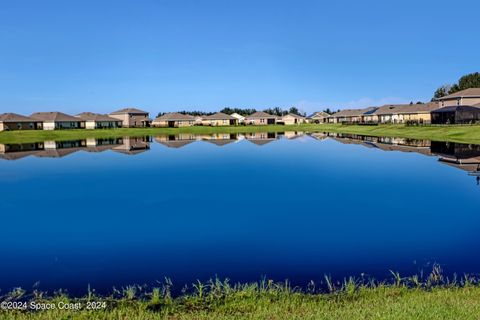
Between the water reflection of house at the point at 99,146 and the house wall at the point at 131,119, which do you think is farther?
the house wall at the point at 131,119

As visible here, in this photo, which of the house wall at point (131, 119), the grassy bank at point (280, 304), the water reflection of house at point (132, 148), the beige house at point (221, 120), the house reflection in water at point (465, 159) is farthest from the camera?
the beige house at point (221, 120)

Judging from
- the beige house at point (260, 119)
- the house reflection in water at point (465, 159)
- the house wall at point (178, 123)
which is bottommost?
the house reflection in water at point (465, 159)

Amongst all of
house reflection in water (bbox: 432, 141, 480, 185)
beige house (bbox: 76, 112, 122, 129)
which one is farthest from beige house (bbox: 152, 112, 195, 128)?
house reflection in water (bbox: 432, 141, 480, 185)

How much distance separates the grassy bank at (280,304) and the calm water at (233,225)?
51.0 inches

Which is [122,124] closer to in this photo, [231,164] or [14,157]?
[14,157]

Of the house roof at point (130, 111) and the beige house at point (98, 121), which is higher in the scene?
the house roof at point (130, 111)

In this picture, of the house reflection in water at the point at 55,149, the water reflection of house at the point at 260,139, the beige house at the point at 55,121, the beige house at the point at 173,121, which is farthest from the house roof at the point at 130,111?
the house reflection in water at the point at 55,149

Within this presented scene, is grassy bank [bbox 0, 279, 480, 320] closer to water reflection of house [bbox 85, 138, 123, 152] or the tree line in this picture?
water reflection of house [bbox 85, 138, 123, 152]

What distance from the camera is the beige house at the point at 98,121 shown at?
378 feet

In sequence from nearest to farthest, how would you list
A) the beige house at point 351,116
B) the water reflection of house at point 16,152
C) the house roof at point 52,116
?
the water reflection of house at point 16,152
the house roof at point 52,116
the beige house at point 351,116

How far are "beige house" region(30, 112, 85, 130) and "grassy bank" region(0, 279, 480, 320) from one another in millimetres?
104739

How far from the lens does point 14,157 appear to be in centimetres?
4372

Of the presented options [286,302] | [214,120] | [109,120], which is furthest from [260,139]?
[214,120]

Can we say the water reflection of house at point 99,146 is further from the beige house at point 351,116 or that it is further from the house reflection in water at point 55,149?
the beige house at point 351,116
